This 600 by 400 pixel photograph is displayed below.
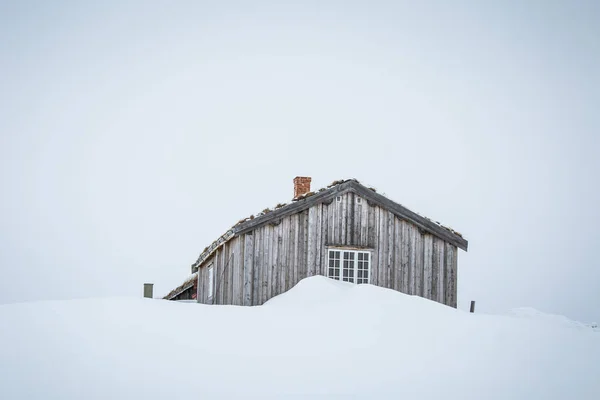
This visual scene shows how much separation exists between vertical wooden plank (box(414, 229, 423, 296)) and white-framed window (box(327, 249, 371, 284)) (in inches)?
62.8

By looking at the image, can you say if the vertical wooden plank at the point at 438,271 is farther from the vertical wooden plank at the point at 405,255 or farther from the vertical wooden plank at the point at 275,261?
the vertical wooden plank at the point at 275,261

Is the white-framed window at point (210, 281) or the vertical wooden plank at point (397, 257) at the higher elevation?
the vertical wooden plank at point (397, 257)

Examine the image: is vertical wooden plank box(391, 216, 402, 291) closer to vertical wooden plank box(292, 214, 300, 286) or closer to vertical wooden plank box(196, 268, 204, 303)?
vertical wooden plank box(292, 214, 300, 286)

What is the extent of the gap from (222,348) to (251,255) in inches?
342

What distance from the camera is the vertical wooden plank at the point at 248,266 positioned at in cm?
2081

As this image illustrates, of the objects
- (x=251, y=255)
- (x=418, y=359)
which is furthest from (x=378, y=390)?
(x=251, y=255)

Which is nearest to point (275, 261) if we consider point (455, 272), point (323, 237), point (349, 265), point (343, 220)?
point (323, 237)

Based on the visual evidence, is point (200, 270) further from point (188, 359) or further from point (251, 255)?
point (188, 359)

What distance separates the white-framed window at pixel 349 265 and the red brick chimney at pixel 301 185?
9.15 feet

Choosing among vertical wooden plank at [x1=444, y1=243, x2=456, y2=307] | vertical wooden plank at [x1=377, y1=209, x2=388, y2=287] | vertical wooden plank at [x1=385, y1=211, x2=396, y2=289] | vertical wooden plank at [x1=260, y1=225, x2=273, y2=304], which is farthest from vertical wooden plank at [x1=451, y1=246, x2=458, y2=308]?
vertical wooden plank at [x1=260, y1=225, x2=273, y2=304]

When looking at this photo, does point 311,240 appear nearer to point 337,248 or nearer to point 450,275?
point 337,248

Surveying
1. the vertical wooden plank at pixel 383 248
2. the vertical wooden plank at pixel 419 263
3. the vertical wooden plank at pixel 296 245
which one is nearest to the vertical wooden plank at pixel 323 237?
the vertical wooden plank at pixel 296 245

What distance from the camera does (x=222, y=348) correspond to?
41.0 ft

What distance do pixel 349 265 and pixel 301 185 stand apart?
345cm
